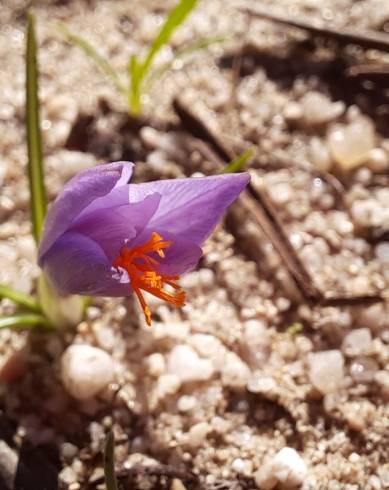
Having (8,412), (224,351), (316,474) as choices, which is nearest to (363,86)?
(224,351)

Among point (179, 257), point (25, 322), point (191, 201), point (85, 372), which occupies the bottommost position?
point (85, 372)

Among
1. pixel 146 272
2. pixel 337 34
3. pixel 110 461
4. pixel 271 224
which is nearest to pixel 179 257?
pixel 146 272

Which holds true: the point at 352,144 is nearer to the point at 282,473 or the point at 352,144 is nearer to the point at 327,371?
the point at 327,371

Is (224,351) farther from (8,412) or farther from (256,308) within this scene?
(8,412)

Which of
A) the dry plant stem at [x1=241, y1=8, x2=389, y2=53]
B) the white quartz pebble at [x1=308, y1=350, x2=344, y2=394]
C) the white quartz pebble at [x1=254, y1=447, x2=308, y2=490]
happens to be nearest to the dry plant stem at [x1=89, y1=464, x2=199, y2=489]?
the white quartz pebble at [x1=254, y1=447, x2=308, y2=490]

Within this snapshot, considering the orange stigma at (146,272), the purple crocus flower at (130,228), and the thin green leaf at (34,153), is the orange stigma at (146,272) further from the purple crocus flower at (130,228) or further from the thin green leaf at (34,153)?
the thin green leaf at (34,153)

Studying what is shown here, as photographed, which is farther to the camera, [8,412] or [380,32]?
[380,32]
